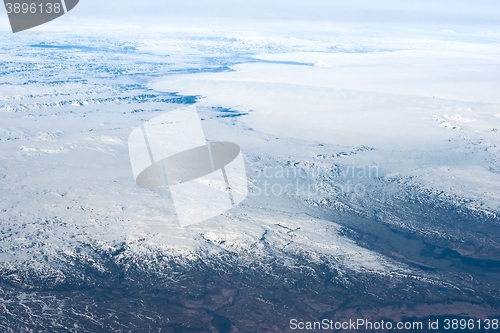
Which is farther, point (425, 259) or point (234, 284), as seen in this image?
point (425, 259)

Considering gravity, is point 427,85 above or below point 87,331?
above

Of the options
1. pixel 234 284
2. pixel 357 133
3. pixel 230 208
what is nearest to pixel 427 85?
pixel 357 133

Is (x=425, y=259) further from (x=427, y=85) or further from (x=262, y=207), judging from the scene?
(x=427, y=85)

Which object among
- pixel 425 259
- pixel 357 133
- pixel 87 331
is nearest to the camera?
pixel 87 331

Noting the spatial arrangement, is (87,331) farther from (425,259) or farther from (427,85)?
(427,85)

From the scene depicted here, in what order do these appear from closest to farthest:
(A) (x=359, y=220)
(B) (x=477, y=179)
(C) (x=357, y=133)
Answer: (A) (x=359, y=220)
(B) (x=477, y=179)
(C) (x=357, y=133)

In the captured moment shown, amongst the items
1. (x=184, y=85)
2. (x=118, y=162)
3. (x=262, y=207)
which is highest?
(x=184, y=85)

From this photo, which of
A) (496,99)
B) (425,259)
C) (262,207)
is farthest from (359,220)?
(496,99)
